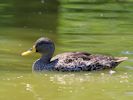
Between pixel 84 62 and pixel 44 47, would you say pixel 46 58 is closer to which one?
pixel 44 47

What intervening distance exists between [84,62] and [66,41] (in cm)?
287

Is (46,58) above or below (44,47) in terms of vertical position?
below

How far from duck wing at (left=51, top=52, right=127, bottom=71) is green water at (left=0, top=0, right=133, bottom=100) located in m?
0.16

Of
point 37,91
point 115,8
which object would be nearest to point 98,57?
point 37,91

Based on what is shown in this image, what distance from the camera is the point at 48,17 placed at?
19.5 meters

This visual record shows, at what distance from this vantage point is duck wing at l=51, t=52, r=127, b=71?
12.6 m

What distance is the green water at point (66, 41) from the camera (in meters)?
11.0

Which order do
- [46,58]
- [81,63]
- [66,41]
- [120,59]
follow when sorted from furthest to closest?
[66,41] < [46,58] < [120,59] < [81,63]

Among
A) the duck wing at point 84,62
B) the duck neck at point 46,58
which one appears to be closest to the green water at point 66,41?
the duck wing at point 84,62

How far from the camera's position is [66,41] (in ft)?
50.6

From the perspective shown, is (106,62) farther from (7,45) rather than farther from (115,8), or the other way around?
(115,8)

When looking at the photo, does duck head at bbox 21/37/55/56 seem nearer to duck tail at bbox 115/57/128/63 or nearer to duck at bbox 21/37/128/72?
duck at bbox 21/37/128/72

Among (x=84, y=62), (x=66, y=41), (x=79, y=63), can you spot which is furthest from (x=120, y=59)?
(x=66, y=41)

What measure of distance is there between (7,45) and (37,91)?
3.92 meters
